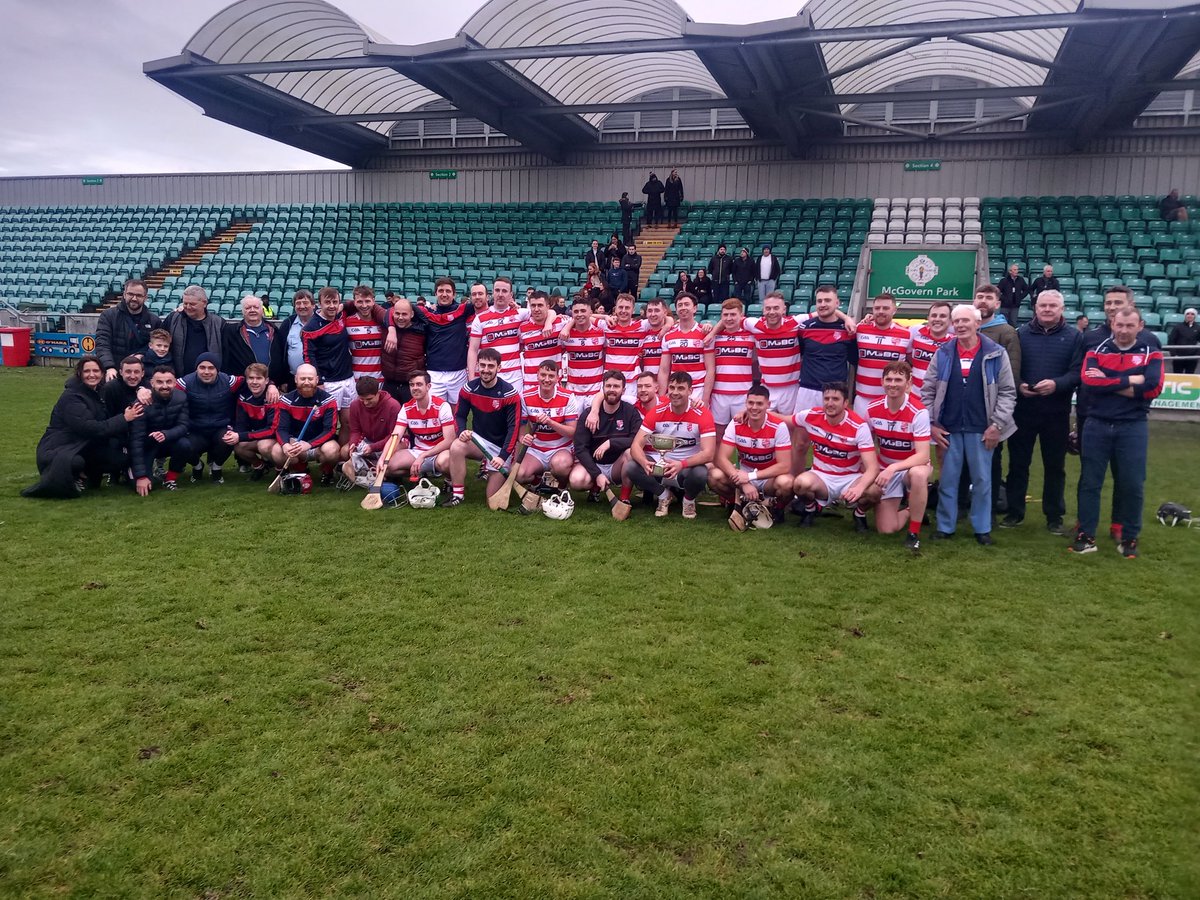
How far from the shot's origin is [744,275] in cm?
1591

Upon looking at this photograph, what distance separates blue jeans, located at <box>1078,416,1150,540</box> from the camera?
5516mm

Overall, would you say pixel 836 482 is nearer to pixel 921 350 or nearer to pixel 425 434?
pixel 921 350

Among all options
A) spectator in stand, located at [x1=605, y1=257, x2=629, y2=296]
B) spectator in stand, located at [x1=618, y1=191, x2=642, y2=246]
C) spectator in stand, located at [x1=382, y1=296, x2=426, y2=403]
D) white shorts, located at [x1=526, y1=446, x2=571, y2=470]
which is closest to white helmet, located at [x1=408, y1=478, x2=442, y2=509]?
white shorts, located at [x1=526, y1=446, x2=571, y2=470]

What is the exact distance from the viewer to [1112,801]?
2.77 m

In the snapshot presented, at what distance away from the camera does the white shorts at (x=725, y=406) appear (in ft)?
22.8

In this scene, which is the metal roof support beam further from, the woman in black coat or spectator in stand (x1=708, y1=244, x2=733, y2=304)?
the woman in black coat

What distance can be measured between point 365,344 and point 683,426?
3232 mm

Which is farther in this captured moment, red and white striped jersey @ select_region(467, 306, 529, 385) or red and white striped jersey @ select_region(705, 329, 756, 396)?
red and white striped jersey @ select_region(467, 306, 529, 385)

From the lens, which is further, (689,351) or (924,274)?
(924,274)

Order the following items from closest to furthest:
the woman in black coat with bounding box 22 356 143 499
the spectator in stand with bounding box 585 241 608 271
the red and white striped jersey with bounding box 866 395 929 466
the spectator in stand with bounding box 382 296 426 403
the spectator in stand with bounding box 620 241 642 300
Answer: the red and white striped jersey with bounding box 866 395 929 466, the woman in black coat with bounding box 22 356 143 499, the spectator in stand with bounding box 382 296 426 403, the spectator in stand with bounding box 620 241 642 300, the spectator in stand with bounding box 585 241 608 271

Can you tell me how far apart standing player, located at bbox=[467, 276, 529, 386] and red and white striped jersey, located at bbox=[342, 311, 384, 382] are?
2.85 feet

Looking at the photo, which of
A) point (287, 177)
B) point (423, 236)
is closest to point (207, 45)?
point (423, 236)

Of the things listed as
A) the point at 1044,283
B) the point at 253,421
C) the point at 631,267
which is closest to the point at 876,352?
the point at 253,421

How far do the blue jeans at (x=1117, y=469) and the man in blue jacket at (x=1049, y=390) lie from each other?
36cm
